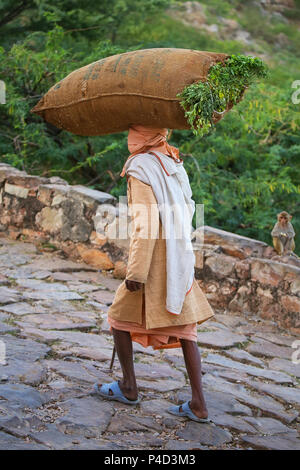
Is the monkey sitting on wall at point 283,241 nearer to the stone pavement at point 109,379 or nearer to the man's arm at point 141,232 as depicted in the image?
the stone pavement at point 109,379

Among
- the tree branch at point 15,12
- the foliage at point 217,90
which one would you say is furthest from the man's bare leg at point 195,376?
the tree branch at point 15,12

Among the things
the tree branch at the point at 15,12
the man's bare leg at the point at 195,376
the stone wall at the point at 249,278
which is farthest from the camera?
the tree branch at the point at 15,12

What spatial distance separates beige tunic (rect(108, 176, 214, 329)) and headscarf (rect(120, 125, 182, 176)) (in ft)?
0.71

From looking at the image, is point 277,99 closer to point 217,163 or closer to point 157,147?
point 217,163

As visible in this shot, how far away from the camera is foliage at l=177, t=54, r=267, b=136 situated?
3016 millimetres

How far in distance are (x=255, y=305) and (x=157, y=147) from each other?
2719mm

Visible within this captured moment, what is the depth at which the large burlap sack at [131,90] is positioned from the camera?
10.2 feet

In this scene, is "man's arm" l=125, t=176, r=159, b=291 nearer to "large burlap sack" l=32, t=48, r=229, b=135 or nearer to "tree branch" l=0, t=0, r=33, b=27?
"large burlap sack" l=32, t=48, r=229, b=135

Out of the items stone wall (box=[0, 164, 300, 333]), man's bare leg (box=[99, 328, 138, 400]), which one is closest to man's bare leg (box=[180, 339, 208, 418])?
man's bare leg (box=[99, 328, 138, 400])

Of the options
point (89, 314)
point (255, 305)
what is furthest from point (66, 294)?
point (255, 305)

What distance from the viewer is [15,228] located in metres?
7.39

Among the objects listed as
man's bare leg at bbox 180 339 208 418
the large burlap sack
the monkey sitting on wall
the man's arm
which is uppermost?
the large burlap sack

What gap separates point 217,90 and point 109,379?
6.22 ft

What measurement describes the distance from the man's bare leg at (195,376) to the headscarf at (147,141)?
1053 mm
